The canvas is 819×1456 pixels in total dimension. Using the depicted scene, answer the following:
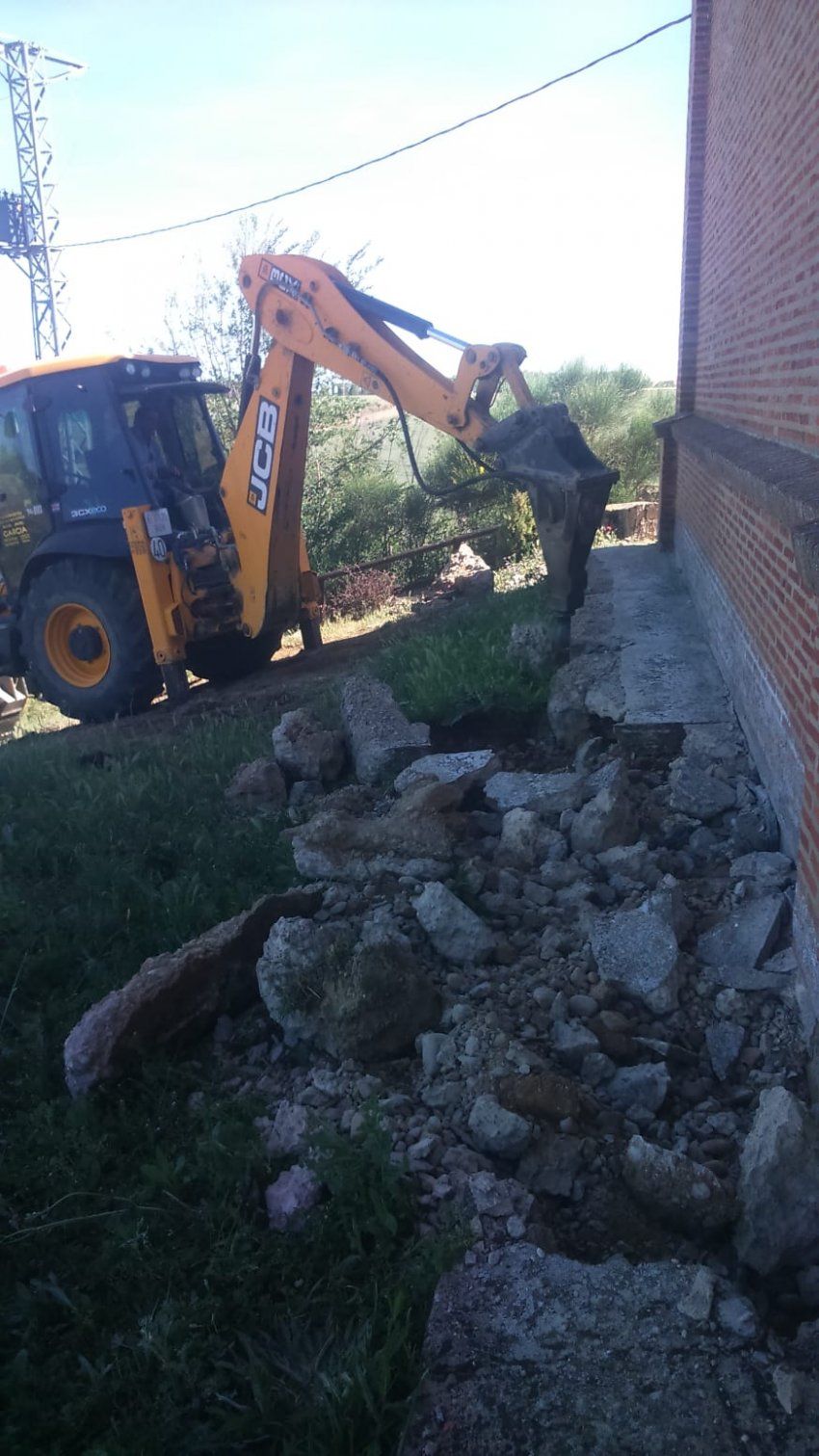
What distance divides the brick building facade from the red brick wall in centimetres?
1

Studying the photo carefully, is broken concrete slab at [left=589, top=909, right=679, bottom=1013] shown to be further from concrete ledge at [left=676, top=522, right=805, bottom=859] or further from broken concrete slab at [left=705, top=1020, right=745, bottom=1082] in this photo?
concrete ledge at [left=676, top=522, right=805, bottom=859]

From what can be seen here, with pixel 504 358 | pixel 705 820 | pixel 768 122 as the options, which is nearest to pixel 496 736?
pixel 705 820

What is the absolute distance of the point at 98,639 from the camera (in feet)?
26.8

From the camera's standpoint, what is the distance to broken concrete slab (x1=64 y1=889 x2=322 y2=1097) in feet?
11.2

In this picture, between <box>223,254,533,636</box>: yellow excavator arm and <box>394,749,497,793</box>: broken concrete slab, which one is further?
<box>223,254,533,636</box>: yellow excavator arm

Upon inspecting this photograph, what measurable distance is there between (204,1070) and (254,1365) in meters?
1.25

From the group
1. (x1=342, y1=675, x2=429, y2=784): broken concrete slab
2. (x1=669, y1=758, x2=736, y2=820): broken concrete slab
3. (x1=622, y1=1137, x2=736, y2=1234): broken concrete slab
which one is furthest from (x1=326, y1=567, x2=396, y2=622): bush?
(x1=622, y1=1137, x2=736, y2=1234): broken concrete slab

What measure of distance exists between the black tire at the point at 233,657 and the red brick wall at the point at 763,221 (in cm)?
423

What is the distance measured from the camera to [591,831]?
13.8ft

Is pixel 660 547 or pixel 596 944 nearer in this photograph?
pixel 596 944

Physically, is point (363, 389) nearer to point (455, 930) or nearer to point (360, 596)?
point (455, 930)

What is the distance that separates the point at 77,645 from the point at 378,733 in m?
3.68

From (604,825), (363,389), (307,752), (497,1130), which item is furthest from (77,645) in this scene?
(497,1130)

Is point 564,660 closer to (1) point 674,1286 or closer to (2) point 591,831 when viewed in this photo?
(2) point 591,831
